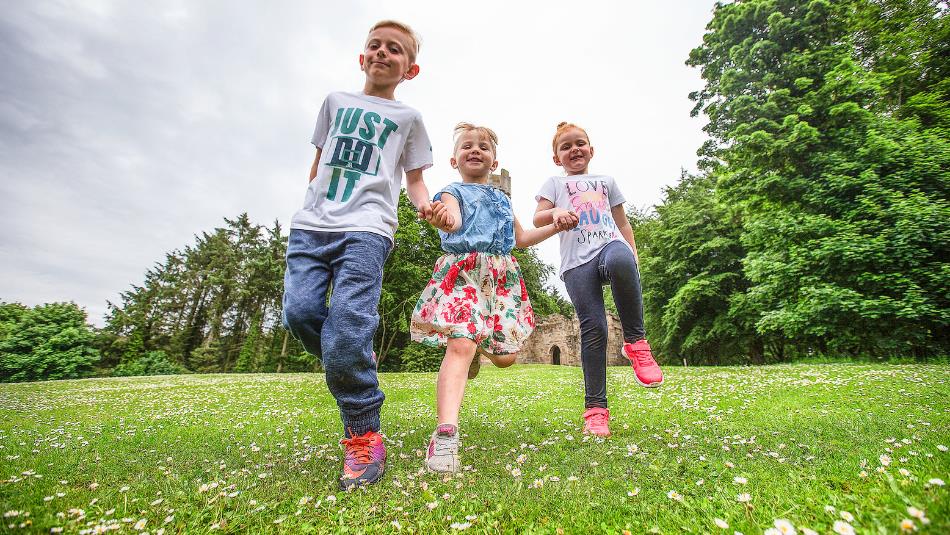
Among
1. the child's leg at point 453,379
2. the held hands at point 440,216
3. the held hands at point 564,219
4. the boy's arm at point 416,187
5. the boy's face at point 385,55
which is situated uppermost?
the boy's face at point 385,55

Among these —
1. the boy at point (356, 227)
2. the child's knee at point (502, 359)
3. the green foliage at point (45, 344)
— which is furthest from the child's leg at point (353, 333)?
the green foliage at point (45, 344)

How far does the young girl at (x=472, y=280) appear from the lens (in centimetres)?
283

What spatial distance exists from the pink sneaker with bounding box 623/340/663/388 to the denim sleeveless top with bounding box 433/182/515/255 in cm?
133

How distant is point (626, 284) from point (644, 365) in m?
0.66

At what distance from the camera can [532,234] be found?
3.41 m

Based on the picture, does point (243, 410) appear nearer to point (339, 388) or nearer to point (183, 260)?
point (339, 388)

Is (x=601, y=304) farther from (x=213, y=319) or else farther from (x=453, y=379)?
(x=213, y=319)

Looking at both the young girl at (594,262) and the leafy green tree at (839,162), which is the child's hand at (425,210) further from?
the leafy green tree at (839,162)

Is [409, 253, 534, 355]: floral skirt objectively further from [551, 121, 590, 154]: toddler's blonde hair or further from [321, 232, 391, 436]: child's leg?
[551, 121, 590, 154]: toddler's blonde hair

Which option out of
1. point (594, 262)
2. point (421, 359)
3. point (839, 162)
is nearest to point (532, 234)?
point (594, 262)

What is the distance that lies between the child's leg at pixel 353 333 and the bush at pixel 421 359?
69.0ft

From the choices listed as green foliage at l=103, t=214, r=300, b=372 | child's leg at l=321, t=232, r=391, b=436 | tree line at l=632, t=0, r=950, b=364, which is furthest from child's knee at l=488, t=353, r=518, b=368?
green foliage at l=103, t=214, r=300, b=372

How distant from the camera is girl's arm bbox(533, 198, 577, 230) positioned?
121 inches

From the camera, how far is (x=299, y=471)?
7.89ft
